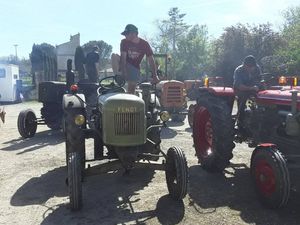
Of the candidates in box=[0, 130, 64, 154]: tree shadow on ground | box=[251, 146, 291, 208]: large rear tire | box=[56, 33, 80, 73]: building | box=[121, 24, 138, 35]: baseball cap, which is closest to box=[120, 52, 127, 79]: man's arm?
box=[121, 24, 138, 35]: baseball cap

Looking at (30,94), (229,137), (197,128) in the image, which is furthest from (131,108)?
(30,94)

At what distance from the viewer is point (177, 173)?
4.58 metres

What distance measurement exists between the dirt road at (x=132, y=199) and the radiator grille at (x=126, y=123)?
0.88 meters

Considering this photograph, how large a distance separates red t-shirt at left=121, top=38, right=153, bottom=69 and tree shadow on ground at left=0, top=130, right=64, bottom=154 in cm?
298

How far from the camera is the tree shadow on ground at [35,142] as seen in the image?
8133 millimetres

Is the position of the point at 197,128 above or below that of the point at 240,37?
below

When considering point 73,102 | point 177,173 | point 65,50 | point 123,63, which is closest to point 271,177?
point 177,173

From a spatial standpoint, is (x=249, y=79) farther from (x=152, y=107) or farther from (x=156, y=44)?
(x=156, y=44)

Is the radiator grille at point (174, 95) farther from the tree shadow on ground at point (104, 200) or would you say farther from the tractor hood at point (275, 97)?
the tractor hood at point (275, 97)

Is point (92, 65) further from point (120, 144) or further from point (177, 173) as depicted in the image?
point (177, 173)

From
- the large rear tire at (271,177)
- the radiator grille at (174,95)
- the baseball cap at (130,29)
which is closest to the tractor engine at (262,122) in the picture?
the large rear tire at (271,177)

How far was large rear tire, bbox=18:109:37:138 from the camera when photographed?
30.0 ft

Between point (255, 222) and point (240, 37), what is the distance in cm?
2385

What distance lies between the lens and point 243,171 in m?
6.04
